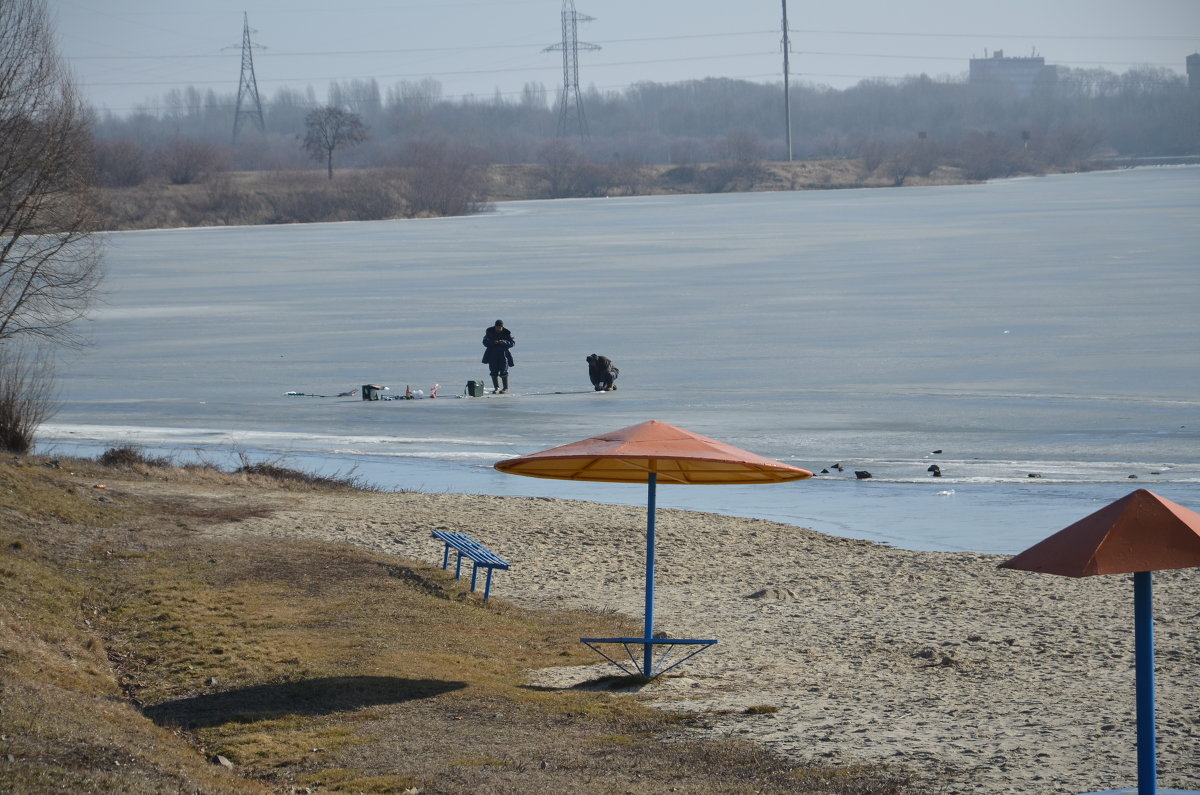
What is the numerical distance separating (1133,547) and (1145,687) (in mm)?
828

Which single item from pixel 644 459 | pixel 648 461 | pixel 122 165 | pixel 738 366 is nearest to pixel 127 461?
pixel 648 461

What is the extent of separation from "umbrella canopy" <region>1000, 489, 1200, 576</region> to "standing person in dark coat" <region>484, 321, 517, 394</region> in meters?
21.2

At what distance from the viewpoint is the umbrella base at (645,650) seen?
34.7ft

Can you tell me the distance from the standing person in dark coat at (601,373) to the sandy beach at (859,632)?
318 inches

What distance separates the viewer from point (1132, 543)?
650cm

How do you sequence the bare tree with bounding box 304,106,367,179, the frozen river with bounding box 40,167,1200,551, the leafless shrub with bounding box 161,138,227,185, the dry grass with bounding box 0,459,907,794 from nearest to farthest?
1. the dry grass with bounding box 0,459,907,794
2. the frozen river with bounding box 40,167,1200,551
3. the leafless shrub with bounding box 161,138,227,185
4. the bare tree with bounding box 304,106,367,179

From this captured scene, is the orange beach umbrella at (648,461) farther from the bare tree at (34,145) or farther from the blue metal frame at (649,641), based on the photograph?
the bare tree at (34,145)

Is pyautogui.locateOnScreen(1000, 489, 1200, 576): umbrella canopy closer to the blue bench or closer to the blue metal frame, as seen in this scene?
the blue metal frame

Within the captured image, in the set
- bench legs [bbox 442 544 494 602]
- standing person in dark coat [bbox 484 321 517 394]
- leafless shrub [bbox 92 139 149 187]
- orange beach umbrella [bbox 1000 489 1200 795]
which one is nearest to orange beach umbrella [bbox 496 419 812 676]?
bench legs [bbox 442 544 494 602]

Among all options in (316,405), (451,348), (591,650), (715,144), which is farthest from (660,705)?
(715,144)

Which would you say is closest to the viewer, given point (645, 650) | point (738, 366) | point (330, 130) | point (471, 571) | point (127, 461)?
point (645, 650)

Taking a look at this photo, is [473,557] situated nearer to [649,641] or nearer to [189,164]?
[649,641]

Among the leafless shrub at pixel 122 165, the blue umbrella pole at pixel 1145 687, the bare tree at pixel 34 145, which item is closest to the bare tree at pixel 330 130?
the leafless shrub at pixel 122 165

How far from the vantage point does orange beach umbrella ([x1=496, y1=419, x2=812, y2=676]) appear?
32.0 feet
